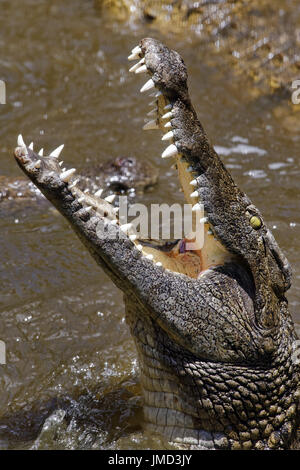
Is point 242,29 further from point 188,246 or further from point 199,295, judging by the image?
point 199,295

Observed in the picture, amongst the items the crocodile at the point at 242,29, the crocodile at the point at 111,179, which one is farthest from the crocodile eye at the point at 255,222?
the crocodile at the point at 242,29

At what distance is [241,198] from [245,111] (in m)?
4.90

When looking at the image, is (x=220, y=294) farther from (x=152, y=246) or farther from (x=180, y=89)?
(x=180, y=89)

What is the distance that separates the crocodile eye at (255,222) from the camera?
3150mm

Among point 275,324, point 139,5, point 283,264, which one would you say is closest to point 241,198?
point 283,264

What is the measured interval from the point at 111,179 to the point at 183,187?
3.28 metres

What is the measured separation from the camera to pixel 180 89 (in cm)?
294

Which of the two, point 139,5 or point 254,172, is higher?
point 139,5

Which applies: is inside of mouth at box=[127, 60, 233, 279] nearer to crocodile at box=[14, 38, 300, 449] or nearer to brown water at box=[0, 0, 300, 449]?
crocodile at box=[14, 38, 300, 449]

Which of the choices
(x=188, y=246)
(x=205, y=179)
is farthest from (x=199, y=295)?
(x=205, y=179)

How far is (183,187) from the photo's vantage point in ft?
10.8

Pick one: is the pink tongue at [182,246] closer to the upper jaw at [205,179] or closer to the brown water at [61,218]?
the upper jaw at [205,179]

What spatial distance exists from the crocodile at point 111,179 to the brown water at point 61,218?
152mm

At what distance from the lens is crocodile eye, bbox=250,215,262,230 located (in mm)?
3150
